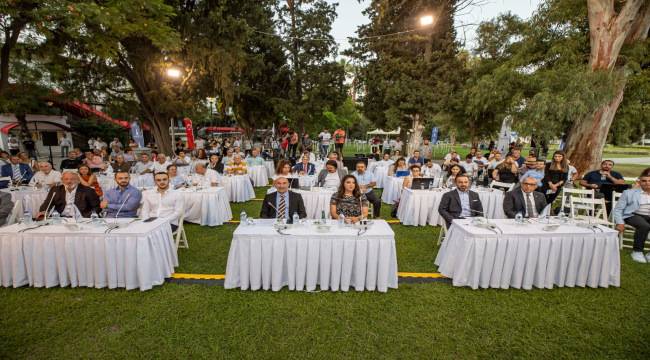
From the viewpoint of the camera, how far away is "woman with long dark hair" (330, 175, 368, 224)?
16.4ft

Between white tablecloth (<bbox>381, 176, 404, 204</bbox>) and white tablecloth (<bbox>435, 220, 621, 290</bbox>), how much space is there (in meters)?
4.86

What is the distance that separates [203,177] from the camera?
808 centimetres

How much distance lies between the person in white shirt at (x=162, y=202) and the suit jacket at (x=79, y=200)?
846 millimetres

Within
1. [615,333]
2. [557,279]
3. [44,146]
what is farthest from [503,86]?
[44,146]

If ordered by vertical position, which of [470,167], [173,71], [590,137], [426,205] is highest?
[173,71]

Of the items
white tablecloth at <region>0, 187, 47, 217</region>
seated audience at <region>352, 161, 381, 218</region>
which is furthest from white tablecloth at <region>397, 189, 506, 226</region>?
white tablecloth at <region>0, 187, 47, 217</region>

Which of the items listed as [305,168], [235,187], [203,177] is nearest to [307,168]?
[305,168]

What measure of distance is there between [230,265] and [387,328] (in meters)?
2.21

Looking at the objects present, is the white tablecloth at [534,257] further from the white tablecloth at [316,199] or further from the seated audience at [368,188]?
the white tablecloth at [316,199]

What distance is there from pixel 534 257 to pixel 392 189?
5497 mm

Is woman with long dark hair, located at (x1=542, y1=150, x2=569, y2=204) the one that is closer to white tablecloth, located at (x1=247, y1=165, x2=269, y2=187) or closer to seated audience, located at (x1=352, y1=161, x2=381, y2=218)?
seated audience, located at (x1=352, y1=161, x2=381, y2=218)

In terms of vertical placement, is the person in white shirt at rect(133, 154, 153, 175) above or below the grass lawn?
above

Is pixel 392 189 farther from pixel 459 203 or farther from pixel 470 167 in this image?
pixel 459 203

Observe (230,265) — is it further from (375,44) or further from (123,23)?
(375,44)
